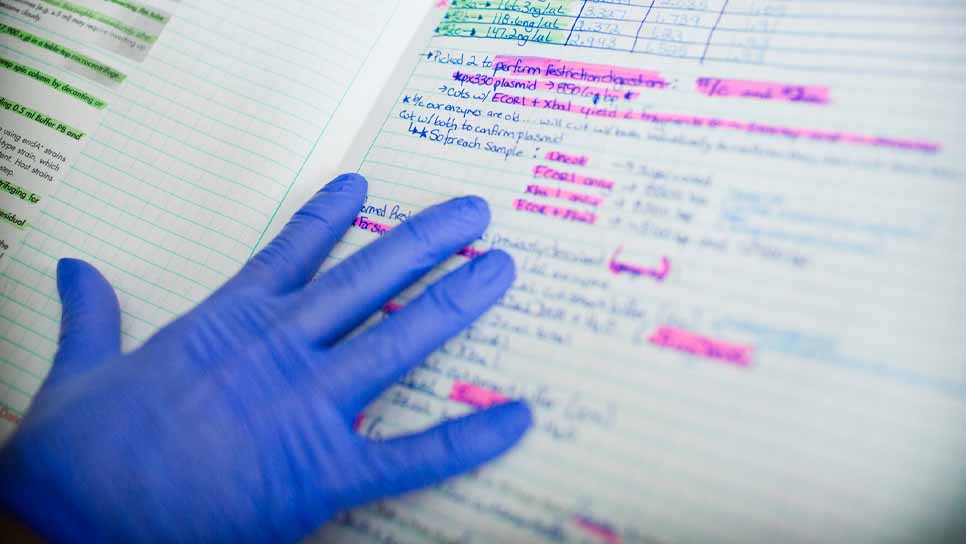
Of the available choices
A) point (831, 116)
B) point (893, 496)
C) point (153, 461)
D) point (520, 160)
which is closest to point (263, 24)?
point (520, 160)

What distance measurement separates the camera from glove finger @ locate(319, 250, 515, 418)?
66 cm

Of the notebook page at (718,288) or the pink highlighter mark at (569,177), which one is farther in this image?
the pink highlighter mark at (569,177)

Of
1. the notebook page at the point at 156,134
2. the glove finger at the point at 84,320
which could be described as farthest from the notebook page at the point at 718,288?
the glove finger at the point at 84,320

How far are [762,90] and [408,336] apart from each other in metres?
0.53

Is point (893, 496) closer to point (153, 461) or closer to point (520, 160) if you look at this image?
point (520, 160)

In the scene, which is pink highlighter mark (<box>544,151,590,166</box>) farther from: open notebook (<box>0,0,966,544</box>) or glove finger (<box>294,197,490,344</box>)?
glove finger (<box>294,197,490,344</box>)

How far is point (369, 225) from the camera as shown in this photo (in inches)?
31.9

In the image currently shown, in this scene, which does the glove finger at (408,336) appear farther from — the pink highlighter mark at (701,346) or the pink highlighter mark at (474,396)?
the pink highlighter mark at (701,346)

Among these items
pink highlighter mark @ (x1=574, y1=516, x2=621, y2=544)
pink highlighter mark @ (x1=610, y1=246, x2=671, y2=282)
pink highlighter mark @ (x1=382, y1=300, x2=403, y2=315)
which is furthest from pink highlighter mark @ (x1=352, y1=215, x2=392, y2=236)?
pink highlighter mark @ (x1=574, y1=516, x2=621, y2=544)

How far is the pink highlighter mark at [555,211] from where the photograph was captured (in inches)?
27.9

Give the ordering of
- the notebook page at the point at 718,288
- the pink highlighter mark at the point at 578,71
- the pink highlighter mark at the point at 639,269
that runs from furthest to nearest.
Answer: the pink highlighter mark at the point at 578,71, the pink highlighter mark at the point at 639,269, the notebook page at the point at 718,288

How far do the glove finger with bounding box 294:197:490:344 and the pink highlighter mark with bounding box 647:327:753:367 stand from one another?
10.5 inches

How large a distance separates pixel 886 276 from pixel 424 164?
58 cm

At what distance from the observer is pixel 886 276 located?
1.92 feet
